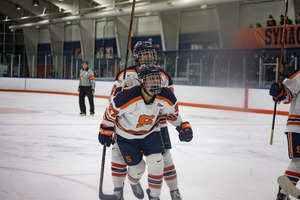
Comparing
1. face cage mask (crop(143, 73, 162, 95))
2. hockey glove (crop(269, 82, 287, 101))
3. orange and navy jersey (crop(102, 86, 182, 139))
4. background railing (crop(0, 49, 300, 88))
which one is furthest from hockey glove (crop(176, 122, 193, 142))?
background railing (crop(0, 49, 300, 88))

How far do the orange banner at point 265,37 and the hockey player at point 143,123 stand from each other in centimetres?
1208

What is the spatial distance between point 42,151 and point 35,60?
15474 millimetres

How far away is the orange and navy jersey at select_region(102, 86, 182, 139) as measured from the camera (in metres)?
2.58

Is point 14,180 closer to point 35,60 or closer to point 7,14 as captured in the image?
point 35,60

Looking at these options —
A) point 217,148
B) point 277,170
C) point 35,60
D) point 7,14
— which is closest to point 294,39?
point 217,148

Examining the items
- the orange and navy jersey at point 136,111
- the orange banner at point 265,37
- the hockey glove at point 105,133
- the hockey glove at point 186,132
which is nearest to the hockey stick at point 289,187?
the hockey glove at point 186,132

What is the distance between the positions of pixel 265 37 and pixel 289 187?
42.8 ft

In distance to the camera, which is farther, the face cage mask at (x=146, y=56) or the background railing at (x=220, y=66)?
the background railing at (x=220, y=66)

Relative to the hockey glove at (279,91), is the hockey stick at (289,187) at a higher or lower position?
lower

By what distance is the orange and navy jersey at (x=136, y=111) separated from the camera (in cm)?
258

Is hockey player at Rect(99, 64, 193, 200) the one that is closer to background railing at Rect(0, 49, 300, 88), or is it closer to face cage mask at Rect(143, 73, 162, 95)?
face cage mask at Rect(143, 73, 162, 95)

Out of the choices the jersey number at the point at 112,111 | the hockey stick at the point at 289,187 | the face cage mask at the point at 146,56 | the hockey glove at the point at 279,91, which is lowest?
the hockey stick at the point at 289,187

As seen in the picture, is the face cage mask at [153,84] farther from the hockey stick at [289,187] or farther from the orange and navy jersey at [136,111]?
the hockey stick at [289,187]

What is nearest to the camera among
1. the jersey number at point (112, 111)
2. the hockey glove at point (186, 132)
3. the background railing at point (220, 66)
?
the jersey number at point (112, 111)
